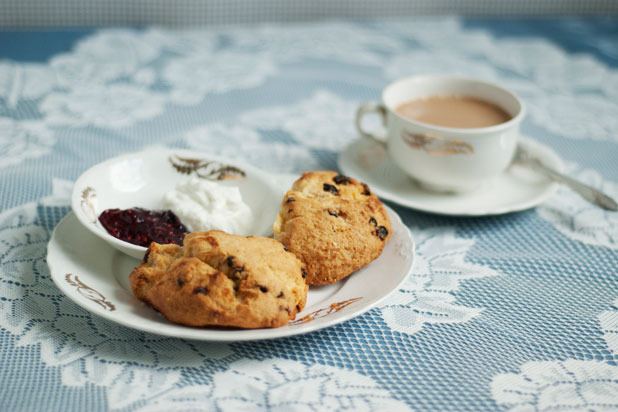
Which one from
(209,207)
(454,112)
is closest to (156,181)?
(209,207)

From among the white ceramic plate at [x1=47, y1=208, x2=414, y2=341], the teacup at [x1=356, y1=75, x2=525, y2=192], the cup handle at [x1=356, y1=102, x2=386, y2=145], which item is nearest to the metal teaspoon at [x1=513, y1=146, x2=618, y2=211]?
the teacup at [x1=356, y1=75, x2=525, y2=192]

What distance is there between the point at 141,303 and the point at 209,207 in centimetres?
36

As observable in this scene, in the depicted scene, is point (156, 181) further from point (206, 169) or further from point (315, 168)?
point (315, 168)

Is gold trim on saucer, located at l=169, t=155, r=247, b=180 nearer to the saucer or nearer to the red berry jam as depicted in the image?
the red berry jam

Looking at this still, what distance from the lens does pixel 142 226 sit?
1519 millimetres

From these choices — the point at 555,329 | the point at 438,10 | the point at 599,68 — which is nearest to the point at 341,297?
the point at 555,329

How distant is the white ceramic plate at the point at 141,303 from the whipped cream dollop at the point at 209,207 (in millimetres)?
182

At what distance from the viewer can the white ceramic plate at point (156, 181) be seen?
1.62 meters

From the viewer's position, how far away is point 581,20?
3689 mm

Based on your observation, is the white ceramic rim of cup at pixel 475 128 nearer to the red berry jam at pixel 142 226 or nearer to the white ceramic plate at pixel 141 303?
the white ceramic plate at pixel 141 303

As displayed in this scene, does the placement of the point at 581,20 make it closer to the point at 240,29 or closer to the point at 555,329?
the point at 240,29

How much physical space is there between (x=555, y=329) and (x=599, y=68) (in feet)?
7.09

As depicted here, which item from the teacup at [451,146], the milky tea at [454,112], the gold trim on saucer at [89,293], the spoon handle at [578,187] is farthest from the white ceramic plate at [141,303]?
the spoon handle at [578,187]

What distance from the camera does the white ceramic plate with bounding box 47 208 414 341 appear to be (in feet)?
3.96
